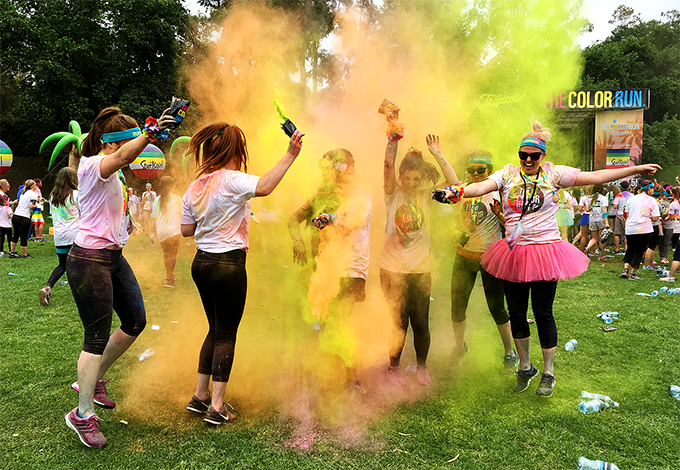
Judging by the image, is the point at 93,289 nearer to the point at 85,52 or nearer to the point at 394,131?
the point at 394,131

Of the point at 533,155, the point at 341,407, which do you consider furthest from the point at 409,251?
the point at 341,407

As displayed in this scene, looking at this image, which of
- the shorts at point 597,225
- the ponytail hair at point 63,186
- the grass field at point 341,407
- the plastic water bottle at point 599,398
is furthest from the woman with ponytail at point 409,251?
the shorts at point 597,225

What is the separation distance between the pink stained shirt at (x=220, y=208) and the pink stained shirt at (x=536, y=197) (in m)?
1.95

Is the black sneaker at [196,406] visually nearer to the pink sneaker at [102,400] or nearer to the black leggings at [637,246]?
the pink sneaker at [102,400]

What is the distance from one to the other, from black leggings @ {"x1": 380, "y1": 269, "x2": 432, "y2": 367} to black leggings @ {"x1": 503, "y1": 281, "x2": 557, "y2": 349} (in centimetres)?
67

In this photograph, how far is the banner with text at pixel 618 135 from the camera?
2250cm

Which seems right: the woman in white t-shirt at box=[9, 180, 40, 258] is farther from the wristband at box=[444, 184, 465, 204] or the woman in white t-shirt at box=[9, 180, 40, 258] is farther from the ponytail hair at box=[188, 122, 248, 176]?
the wristband at box=[444, 184, 465, 204]

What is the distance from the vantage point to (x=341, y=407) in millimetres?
3123

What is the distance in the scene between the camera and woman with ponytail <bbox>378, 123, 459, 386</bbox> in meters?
3.53

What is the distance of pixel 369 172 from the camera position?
4672 millimetres

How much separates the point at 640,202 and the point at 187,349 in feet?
27.7

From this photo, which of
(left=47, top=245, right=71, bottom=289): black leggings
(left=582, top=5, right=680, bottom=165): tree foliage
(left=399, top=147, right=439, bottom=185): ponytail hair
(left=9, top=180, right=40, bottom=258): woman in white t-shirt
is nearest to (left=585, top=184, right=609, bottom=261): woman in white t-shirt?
(left=399, top=147, right=439, bottom=185): ponytail hair

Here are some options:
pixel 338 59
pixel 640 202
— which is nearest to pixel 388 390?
pixel 338 59

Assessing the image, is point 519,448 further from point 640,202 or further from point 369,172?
point 640,202
